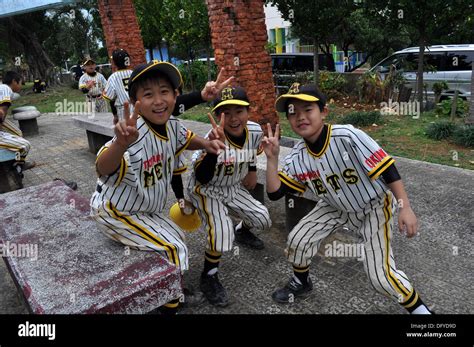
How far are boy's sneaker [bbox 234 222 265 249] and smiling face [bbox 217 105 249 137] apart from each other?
1063mm

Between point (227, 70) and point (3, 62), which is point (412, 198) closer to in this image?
point (227, 70)

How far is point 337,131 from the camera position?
8.30 ft

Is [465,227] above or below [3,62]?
below

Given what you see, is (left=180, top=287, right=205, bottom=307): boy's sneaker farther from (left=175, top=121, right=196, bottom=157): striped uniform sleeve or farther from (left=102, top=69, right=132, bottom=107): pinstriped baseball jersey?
(left=102, top=69, right=132, bottom=107): pinstriped baseball jersey

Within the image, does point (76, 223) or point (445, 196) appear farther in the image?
point (445, 196)

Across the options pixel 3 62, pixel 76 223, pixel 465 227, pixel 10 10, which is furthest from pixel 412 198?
pixel 3 62

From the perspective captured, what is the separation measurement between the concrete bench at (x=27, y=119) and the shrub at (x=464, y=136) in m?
9.22

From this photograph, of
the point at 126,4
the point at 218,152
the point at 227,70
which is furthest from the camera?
the point at 126,4

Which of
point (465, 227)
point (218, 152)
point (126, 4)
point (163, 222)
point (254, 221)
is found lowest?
point (465, 227)

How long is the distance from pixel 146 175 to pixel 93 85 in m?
7.16

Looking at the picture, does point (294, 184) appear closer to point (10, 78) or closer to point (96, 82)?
point (10, 78)

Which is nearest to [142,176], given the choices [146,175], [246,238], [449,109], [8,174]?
[146,175]

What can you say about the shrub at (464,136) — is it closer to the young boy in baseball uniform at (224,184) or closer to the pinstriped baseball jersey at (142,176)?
the young boy in baseball uniform at (224,184)

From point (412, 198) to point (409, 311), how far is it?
2.21 meters
